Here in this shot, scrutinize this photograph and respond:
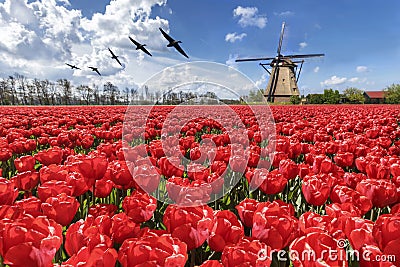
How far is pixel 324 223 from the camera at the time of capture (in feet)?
4.84

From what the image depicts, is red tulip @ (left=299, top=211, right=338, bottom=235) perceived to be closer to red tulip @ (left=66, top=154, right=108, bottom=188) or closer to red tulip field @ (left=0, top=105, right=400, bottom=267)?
red tulip field @ (left=0, top=105, right=400, bottom=267)

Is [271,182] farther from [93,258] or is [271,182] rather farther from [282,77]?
[282,77]

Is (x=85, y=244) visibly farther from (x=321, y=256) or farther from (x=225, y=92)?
(x=225, y=92)

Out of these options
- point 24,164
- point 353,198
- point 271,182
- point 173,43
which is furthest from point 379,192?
point 173,43

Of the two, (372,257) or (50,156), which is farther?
(50,156)

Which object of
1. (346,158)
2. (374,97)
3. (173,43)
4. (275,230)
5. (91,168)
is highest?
(173,43)

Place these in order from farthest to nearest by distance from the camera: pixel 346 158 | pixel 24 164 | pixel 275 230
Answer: pixel 346 158 → pixel 24 164 → pixel 275 230

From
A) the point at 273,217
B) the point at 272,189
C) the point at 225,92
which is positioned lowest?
the point at 272,189

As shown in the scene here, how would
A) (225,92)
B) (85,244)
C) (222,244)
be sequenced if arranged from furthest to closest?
(225,92) → (222,244) → (85,244)

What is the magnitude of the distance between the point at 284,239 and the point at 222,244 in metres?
0.29

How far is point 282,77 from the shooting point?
48.2 m

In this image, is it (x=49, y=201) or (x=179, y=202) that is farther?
(x=179, y=202)

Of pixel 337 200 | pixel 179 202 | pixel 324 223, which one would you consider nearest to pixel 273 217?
pixel 324 223

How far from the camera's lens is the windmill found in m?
46.4
